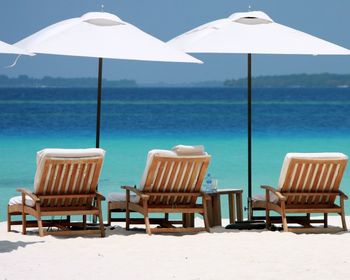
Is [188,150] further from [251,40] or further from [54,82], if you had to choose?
[54,82]

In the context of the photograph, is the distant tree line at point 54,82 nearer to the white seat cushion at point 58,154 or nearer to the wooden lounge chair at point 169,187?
the wooden lounge chair at point 169,187

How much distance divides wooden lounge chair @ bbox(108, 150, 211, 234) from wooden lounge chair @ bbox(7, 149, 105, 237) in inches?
16.0

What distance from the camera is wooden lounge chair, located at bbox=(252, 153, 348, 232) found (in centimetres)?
841

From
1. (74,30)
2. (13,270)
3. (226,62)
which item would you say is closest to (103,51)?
(74,30)

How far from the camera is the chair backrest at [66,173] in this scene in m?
7.91

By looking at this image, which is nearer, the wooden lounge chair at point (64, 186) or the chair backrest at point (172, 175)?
the wooden lounge chair at point (64, 186)

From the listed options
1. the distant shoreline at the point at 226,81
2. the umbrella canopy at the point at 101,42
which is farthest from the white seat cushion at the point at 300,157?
the distant shoreline at the point at 226,81

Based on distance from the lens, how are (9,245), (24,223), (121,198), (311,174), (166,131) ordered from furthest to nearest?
(166,131), (121,198), (311,174), (24,223), (9,245)

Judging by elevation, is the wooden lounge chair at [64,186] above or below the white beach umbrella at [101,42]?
below

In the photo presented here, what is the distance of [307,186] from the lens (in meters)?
8.58

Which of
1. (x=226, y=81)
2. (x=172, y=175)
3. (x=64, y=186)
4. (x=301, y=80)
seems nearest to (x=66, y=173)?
(x=64, y=186)

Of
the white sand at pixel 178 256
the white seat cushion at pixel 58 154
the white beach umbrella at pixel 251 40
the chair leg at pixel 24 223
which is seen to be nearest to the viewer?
the white sand at pixel 178 256

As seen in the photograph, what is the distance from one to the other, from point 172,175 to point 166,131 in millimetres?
27305

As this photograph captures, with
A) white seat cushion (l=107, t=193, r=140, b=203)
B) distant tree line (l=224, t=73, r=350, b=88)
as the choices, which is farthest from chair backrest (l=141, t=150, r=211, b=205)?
distant tree line (l=224, t=73, r=350, b=88)
